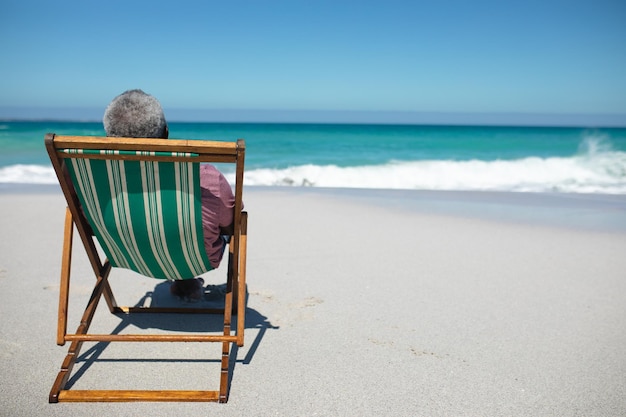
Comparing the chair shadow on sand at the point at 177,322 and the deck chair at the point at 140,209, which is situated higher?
the deck chair at the point at 140,209

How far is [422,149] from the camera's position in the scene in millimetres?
27547

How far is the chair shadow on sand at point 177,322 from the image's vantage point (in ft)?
8.39

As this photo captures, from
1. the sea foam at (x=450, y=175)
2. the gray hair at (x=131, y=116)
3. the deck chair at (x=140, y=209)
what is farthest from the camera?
the sea foam at (x=450, y=175)

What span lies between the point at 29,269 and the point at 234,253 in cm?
230

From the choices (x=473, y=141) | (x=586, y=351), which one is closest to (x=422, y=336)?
(x=586, y=351)

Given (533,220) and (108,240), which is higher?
(108,240)

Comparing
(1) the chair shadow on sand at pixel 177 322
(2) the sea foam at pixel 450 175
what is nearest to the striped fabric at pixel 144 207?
(1) the chair shadow on sand at pixel 177 322

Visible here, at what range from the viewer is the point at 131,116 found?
224 cm

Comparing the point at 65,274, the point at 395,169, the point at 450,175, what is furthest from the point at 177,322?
the point at 395,169

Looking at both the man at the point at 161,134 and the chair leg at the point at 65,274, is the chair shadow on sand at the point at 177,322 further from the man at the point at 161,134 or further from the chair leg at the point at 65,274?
the man at the point at 161,134

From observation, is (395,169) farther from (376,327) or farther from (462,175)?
(376,327)

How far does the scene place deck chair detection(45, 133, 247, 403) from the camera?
197 cm

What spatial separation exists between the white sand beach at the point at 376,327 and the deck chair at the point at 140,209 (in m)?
0.13

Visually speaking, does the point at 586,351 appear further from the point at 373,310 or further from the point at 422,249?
the point at 422,249
